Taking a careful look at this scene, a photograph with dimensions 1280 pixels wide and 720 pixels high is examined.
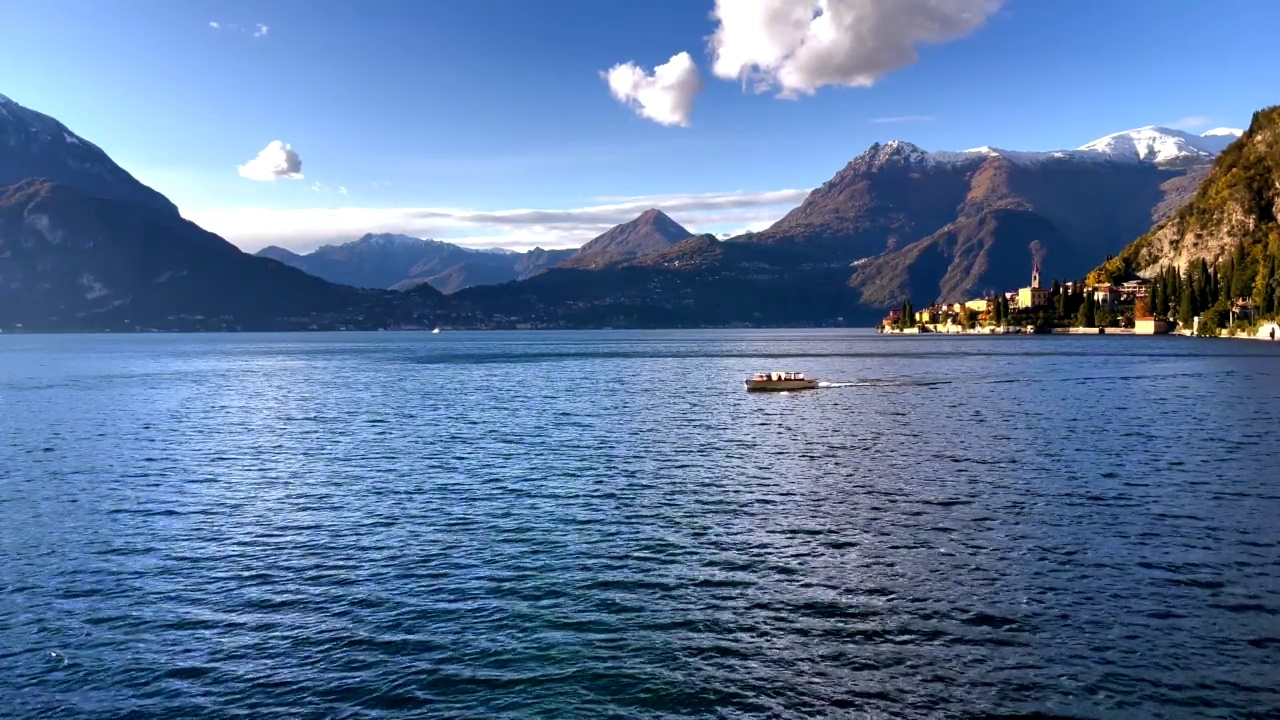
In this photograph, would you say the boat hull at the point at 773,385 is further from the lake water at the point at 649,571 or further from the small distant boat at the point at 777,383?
the lake water at the point at 649,571

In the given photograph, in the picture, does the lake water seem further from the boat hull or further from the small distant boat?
the small distant boat

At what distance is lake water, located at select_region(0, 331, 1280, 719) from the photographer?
22156 mm

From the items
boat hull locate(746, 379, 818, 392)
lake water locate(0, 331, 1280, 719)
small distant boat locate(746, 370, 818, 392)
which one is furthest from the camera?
small distant boat locate(746, 370, 818, 392)

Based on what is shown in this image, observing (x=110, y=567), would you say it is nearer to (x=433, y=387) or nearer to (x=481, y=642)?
(x=481, y=642)

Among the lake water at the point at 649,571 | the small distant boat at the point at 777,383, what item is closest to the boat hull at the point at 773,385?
the small distant boat at the point at 777,383

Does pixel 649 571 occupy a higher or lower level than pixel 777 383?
lower

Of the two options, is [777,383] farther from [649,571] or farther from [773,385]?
[649,571]

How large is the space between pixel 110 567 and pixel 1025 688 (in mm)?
33185

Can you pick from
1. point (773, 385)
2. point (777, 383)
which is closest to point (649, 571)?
point (773, 385)

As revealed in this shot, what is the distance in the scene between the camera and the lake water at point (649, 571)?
22.2 m

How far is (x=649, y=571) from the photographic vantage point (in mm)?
31922

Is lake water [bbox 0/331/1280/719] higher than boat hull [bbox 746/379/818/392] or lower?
lower

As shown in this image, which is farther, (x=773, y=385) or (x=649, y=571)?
(x=773, y=385)

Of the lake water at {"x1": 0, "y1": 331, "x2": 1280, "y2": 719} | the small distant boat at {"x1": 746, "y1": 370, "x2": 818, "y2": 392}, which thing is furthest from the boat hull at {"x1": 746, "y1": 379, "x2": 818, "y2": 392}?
the lake water at {"x1": 0, "y1": 331, "x2": 1280, "y2": 719}
